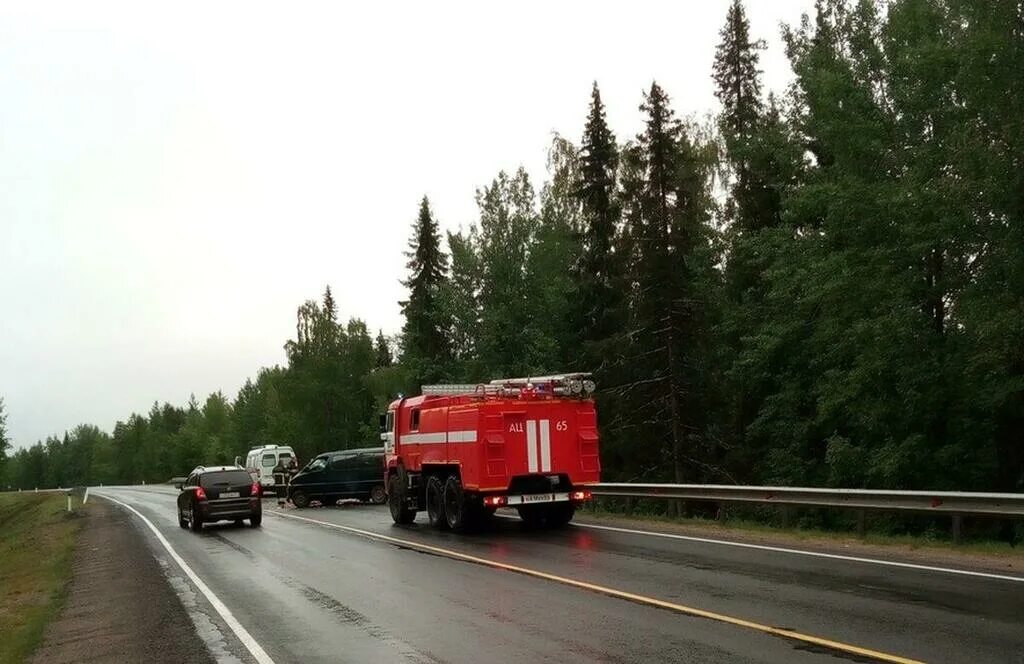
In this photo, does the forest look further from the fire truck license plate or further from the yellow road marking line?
the yellow road marking line

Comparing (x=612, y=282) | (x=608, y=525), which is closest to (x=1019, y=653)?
(x=608, y=525)

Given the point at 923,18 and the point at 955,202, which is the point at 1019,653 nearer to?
the point at 955,202

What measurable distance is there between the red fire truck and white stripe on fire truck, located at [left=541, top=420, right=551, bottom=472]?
20mm

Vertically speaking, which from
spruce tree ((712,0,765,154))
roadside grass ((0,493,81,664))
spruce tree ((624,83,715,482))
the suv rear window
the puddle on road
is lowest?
roadside grass ((0,493,81,664))

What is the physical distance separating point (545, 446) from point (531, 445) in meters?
0.32

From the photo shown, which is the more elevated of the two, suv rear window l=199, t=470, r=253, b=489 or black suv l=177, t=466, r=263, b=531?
suv rear window l=199, t=470, r=253, b=489

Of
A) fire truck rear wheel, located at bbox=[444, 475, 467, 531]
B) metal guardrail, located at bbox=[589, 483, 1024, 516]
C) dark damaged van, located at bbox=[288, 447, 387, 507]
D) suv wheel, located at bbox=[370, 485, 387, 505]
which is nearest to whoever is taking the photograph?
metal guardrail, located at bbox=[589, 483, 1024, 516]

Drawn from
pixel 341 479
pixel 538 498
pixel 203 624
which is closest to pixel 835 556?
pixel 538 498

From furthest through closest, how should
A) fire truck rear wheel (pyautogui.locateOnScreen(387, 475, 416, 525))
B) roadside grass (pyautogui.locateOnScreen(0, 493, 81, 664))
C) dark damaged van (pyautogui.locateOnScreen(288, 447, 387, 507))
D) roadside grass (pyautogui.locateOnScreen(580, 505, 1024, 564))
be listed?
dark damaged van (pyautogui.locateOnScreen(288, 447, 387, 507))
fire truck rear wheel (pyautogui.locateOnScreen(387, 475, 416, 525))
roadside grass (pyautogui.locateOnScreen(580, 505, 1024, 564))
roadside grass (pyautogui.locateOnScreen(0, 493, 81, 664))

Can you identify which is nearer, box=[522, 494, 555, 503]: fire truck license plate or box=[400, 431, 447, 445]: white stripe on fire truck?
box=[522, 494, 555, 503]: fire truck license plate

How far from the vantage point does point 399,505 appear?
2230 cm

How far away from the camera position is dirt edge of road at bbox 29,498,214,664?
8.94 metres

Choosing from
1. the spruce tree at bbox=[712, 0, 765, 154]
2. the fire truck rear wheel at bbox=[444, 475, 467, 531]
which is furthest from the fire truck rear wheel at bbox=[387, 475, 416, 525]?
the spruce tree at bbox=[712, 0, 765, 154]

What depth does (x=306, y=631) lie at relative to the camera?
925 centimetres
